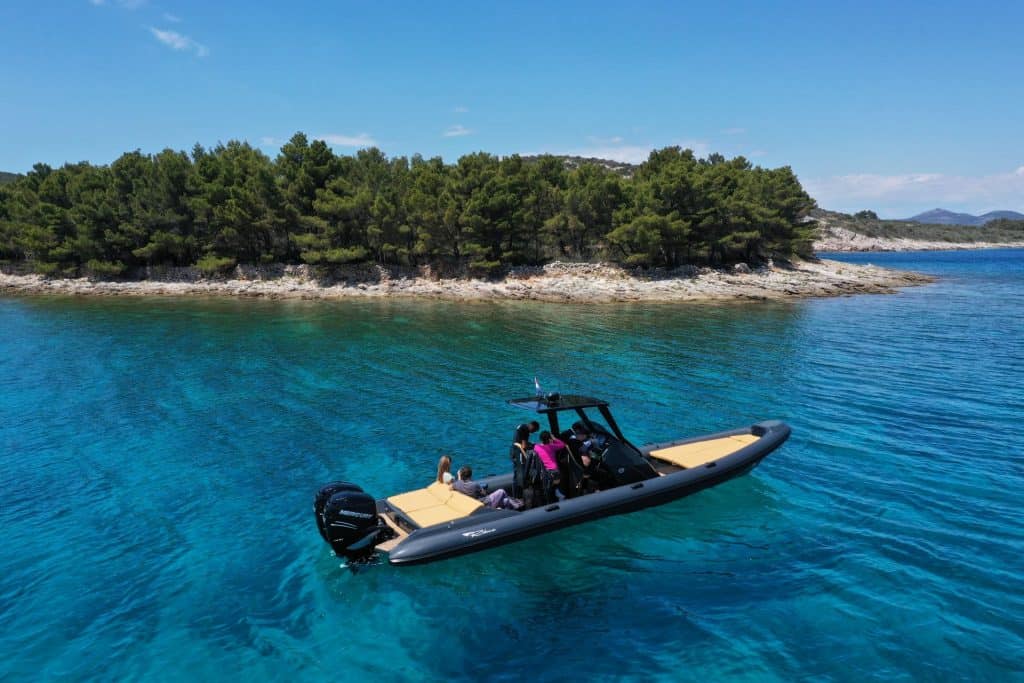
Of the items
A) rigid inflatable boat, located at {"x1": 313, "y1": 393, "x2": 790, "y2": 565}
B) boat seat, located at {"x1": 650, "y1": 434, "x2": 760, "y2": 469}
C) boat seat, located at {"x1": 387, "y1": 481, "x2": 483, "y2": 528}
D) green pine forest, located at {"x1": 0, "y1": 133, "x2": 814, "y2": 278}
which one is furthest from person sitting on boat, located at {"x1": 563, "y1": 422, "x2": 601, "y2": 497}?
green pine forest, located at {"x1": 0, "y1": 133, "x2": 814, "y2": 278}

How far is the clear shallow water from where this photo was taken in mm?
7547

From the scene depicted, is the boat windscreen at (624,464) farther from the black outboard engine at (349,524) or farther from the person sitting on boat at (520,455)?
the black outboard engine at (349,524)

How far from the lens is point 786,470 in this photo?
13.4 m

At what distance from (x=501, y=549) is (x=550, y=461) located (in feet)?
5.84

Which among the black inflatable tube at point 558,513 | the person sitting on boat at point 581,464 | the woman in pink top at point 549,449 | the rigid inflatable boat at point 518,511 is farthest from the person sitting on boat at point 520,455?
the person sitting on boat at point 581,464

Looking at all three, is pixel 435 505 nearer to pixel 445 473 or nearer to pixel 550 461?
pixel 445 473

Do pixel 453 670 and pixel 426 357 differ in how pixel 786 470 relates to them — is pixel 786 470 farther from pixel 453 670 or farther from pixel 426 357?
pixel 426 357

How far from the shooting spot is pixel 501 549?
33.1ft

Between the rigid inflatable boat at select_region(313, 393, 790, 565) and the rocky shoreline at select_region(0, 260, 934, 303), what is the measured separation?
118 feet

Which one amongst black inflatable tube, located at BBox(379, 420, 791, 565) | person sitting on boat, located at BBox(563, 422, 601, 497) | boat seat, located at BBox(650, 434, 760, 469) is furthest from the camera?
boat seat, located at BBox(650, 434, 760, 469)

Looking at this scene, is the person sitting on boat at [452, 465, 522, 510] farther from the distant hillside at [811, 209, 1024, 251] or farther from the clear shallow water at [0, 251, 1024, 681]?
the distant hillside at [811, 209, 1024, 251]

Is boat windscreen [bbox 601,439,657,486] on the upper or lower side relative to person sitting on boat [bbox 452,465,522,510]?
upper

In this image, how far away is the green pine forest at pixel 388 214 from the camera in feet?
178

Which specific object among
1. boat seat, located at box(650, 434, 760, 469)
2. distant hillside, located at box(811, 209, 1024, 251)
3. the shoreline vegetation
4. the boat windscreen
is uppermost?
distant hillside, located at box(811, 209, 1024, 251)
